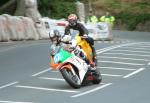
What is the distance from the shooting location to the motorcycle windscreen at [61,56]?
1539cm

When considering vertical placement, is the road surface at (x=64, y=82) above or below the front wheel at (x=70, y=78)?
below

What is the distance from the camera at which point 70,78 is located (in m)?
15.4

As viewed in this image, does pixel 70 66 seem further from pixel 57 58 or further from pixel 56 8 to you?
pixel 56 8

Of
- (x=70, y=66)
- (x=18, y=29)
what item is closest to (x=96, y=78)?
(x=70, y=66)

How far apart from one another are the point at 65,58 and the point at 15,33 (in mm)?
17314

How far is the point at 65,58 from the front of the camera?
15.5 metres

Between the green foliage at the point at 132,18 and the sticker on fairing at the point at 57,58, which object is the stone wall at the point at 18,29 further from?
the green foliage at the point at 132,18

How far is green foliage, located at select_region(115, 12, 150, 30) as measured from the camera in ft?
186

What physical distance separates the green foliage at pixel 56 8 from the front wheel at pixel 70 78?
36624 mm

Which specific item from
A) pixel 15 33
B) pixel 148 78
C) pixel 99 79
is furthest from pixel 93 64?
pixel 15 33

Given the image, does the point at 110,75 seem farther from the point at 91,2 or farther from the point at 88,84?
the point at 91,2

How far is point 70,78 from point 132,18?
4283 cm

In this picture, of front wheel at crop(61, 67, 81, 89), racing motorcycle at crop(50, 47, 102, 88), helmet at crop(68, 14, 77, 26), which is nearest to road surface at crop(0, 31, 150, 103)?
front wheel at crop(61, 67, 81, 89)

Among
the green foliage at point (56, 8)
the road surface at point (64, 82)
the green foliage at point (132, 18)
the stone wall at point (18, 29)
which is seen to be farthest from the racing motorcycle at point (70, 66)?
the green foliage at point (132, 18)
